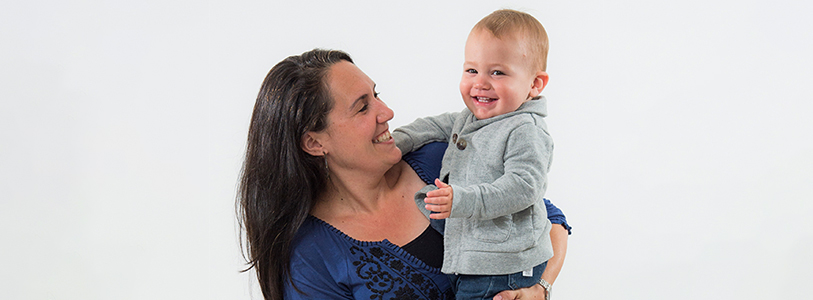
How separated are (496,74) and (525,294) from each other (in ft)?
1.80

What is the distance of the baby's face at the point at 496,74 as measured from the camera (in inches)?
67.8

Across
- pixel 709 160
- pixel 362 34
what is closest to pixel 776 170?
pixel 709 160

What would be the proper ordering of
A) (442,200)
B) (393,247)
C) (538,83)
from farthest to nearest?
(393,247)
(538,83)
(442,200)

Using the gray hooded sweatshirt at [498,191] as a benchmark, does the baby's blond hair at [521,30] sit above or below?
above

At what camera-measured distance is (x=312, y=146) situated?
1930 mm

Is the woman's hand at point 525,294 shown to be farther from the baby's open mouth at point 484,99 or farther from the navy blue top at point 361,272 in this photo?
A: the baby's open mouth at point 484,99

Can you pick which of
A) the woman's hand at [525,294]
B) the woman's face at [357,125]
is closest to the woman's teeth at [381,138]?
the woman's face at [357,125]

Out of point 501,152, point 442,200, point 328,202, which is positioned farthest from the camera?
point 328,202

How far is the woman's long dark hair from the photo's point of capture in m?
1.86

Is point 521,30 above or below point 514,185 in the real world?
above

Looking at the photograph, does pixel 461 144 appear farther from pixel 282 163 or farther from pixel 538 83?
pixel 282 163

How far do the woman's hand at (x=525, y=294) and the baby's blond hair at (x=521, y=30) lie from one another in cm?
54

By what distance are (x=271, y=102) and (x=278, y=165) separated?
0.16m

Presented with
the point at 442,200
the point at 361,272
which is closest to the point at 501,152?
the point at 442,200
